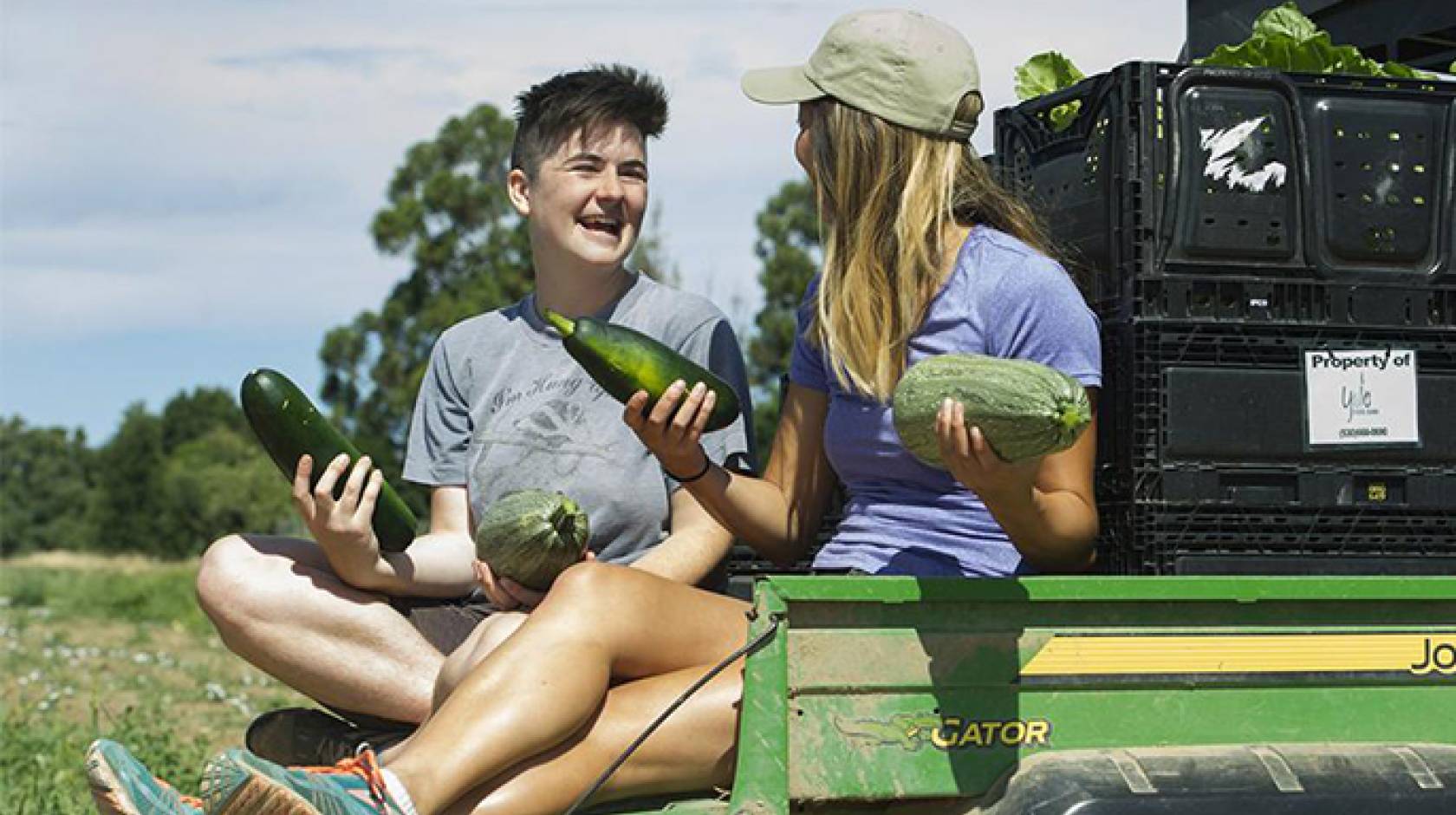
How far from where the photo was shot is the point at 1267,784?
3539 mm

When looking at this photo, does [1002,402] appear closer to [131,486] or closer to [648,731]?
[648,731]

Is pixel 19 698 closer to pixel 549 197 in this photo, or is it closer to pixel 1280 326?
pixel 549 197

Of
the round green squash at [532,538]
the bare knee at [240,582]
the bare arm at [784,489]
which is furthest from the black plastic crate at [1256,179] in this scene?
the bare knee at [240,582]

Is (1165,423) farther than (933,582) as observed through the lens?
Yes

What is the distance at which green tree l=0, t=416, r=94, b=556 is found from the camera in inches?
2237

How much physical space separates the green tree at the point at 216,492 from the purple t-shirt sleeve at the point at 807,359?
1665 inches

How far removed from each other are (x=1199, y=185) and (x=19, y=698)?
917cm

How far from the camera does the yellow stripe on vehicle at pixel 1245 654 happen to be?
354 centimetres

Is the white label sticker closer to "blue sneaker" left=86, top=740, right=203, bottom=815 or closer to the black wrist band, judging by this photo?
the black wrist band

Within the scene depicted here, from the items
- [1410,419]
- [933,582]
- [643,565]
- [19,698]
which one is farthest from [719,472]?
[19,698]

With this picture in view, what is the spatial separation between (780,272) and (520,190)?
23522 mm

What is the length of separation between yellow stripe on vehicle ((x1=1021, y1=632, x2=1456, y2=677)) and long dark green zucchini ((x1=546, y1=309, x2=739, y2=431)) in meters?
1.01

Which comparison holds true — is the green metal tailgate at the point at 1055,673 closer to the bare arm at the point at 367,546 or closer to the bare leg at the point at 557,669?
the bare leg at the point at 557,669

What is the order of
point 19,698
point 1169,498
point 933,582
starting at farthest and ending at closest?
point 19,698
point 1169,498
point 933,582
